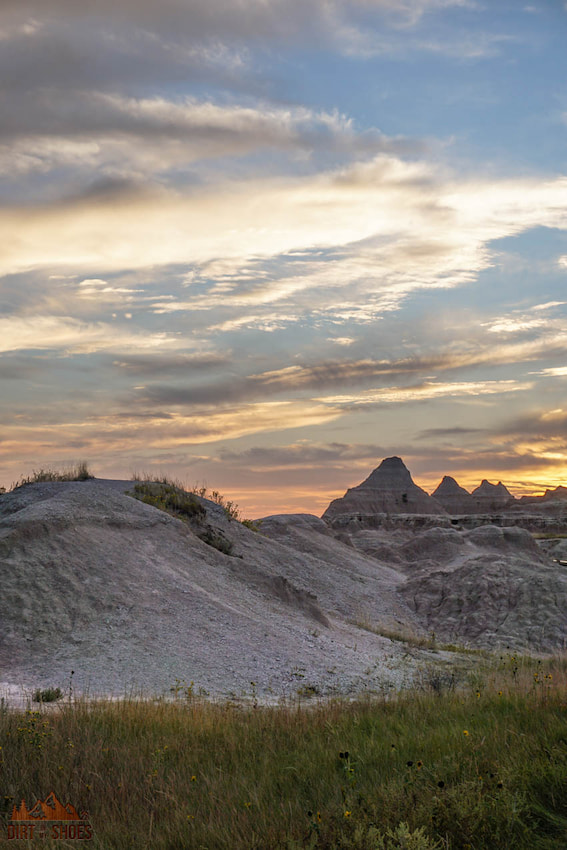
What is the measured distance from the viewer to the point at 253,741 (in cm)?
729

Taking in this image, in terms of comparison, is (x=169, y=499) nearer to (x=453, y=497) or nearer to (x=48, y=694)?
(x=48, y=694)

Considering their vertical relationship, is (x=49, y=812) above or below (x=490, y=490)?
below

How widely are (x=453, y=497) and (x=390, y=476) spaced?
19.5 m

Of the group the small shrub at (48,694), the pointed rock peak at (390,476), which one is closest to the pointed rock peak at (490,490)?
the pointed rock peak at (390,476)

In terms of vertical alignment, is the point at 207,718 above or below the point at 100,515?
below

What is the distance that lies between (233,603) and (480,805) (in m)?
13.3

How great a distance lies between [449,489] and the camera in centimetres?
12950

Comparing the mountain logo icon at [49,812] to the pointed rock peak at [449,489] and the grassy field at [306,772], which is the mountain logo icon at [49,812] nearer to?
the grassy field at [306,772]

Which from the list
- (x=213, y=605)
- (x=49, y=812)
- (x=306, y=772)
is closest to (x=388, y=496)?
(x=213, y=605)

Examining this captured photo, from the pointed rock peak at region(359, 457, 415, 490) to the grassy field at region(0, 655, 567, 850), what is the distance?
4116 inches

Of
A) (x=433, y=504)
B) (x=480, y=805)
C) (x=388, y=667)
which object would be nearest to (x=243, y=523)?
(x=388, y=667)

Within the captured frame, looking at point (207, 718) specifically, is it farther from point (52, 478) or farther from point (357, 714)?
point (52, 478)

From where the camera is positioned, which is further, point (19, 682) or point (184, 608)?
point (184, 608)

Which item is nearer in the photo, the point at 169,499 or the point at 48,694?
the point at 48,694
